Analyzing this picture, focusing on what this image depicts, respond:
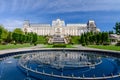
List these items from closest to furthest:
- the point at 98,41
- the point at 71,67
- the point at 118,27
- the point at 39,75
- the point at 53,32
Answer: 1. the point at 39,75
2. the point at 71,67
3. the point at 118,27
4. the point at 98,41
5. the point at 53,32

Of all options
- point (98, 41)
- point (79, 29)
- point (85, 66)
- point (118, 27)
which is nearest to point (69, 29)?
point (79, 29)

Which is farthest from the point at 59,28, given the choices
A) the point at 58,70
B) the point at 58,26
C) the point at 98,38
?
the point at 58,70

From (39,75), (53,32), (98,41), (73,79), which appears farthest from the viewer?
(53,32)

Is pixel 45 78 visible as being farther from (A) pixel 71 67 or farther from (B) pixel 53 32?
(B) pixel 53 32

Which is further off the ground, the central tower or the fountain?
the central tower

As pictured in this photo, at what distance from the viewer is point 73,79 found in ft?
51.0

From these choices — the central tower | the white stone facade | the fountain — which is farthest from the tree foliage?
the white stone facade

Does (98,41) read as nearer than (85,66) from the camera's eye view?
No

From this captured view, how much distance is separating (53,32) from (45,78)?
142 metres

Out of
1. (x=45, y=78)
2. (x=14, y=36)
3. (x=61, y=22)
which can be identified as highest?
(x=61, y=22)

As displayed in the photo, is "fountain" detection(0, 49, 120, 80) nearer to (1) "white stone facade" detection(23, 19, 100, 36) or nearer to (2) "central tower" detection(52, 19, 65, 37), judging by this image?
(2) "central tower" detection(52, 19, 65, 37)

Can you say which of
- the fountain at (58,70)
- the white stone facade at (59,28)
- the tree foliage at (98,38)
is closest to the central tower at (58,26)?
the white stone facade at (59,28)

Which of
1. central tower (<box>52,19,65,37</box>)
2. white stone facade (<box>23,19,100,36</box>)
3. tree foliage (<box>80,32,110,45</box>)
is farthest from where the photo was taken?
white stone facade (<box>23,19,100,36</box>)

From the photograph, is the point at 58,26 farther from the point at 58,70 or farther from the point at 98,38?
the point at 58,70
